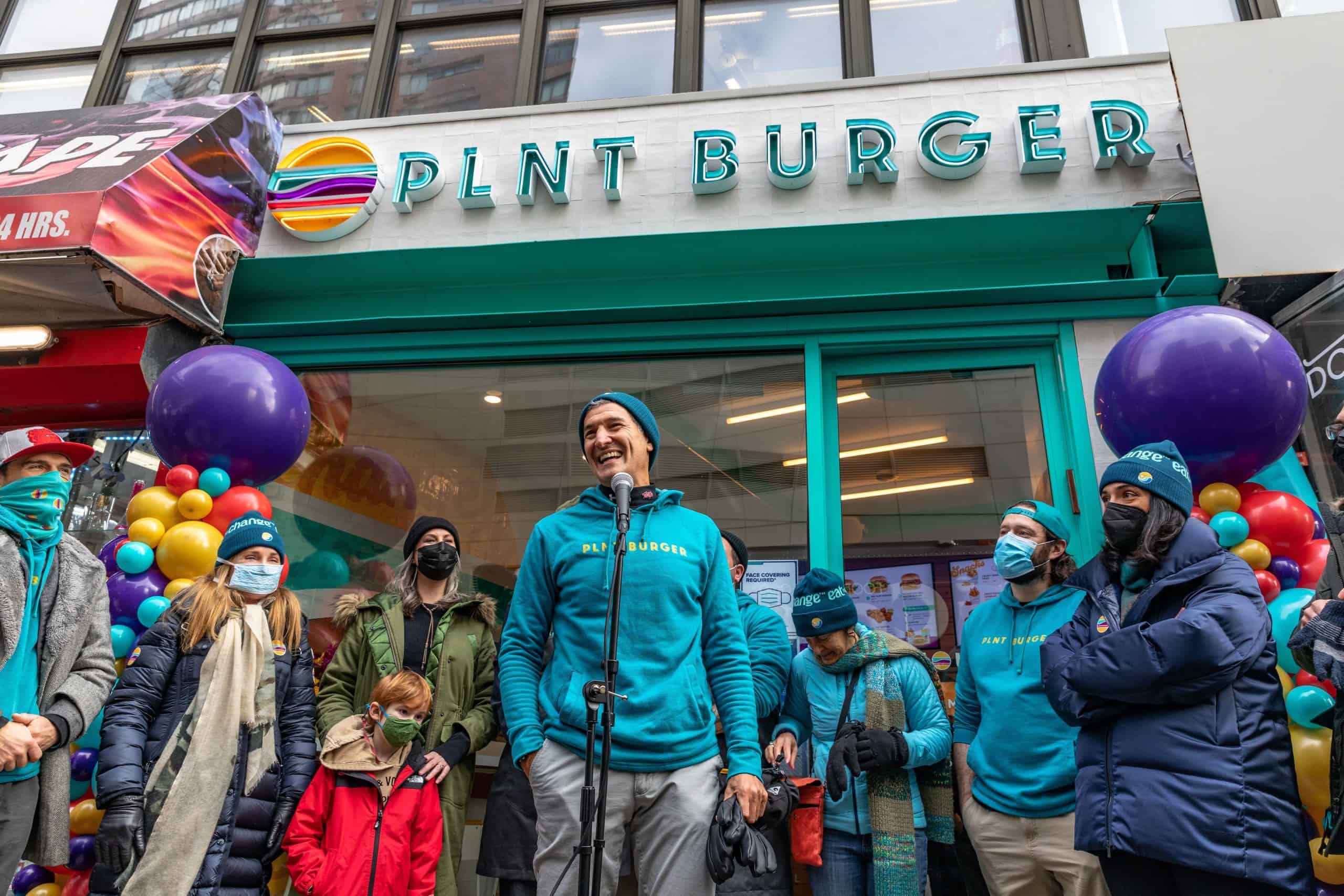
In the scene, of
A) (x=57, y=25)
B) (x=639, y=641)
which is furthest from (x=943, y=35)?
(x=57, y=25)

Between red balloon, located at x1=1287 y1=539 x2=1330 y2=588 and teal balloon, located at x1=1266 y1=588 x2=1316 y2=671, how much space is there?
362 millimetres

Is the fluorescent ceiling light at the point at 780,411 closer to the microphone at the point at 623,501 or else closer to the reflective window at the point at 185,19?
the microphone at the point at 623,501

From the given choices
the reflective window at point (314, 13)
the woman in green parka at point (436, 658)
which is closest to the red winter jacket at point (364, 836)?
the woman in green parka at point (436, 658)

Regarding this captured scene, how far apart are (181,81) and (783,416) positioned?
626 cm

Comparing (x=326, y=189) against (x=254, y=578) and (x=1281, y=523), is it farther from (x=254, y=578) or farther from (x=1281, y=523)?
(x=1281, y=523)

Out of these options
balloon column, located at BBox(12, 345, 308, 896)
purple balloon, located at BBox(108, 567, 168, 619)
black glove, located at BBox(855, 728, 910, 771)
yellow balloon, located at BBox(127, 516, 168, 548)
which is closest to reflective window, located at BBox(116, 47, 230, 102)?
balloon column, located at BBox(12, 345, 308, 896)

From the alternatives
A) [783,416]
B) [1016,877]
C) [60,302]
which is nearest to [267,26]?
[60,302]

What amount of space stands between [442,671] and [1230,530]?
3375 mm

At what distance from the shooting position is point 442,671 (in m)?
4.03

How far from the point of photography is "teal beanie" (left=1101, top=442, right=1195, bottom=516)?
122 inches

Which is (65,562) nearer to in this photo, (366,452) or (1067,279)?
(366,452)

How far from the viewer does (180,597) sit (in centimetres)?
380

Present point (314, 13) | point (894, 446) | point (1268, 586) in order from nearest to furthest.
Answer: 1. point (1268, 586)
2. point (894, 446)
3. point (314, 13)

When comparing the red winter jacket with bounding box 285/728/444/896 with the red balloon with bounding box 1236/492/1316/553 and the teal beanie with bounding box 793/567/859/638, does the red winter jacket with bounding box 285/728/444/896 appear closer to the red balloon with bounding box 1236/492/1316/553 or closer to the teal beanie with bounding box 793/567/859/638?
the teal beanie with bounding box 793/567/859/638
